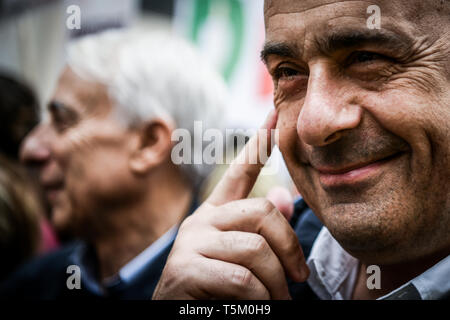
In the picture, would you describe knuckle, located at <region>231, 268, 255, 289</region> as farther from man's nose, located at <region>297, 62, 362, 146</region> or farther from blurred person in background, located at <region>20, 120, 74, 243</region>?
blurred person in background, located at <region>20, 120, 74, 243</region>

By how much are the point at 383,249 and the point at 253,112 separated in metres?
3.14

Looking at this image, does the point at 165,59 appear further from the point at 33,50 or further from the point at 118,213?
the point at 33,50

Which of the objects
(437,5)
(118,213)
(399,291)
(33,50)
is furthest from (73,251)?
(33,50)

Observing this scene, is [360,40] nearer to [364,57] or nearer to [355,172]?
[364,57]

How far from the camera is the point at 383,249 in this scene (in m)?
1.28

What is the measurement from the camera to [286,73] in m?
1.47

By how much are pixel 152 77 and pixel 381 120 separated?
179 centimetres

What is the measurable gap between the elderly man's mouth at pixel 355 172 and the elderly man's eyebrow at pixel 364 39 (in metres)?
0.26

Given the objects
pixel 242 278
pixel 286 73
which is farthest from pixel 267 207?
pixel 286 73

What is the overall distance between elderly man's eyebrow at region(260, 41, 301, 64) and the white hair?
1412mm

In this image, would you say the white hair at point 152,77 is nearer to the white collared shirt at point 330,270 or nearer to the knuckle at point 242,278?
the white collared shirt at point 330,270

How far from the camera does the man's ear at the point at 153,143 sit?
8.93 feet


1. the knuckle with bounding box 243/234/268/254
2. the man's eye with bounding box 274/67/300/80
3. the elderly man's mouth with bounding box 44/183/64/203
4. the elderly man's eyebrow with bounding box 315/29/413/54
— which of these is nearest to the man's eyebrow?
the elderly man's eyebrow with bounding box 315/29/413/54

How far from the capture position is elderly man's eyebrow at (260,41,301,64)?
1366mm
